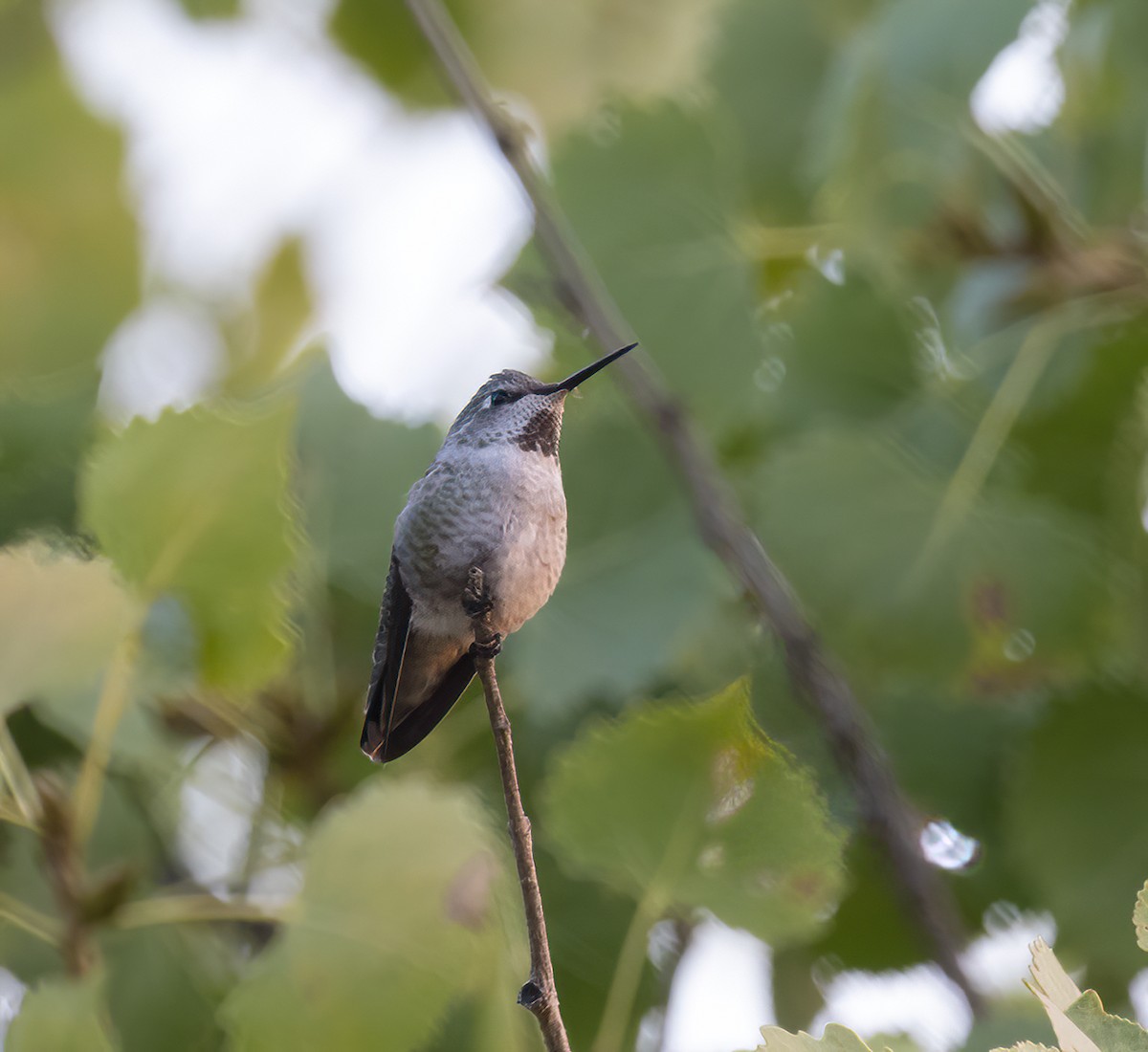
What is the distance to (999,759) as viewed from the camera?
2500 mm

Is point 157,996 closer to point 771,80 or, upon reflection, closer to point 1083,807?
point 1083,807

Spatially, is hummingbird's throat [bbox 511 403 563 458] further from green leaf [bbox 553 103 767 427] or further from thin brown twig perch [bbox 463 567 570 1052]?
green leaf [bbox 553 103 767 427]

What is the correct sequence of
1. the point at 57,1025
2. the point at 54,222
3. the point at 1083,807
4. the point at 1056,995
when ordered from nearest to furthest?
the point at 1056,995 < the point at 57,1025 < the point at 1083,807 < the point at 54,222

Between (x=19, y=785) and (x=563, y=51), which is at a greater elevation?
(x=19, y=785)

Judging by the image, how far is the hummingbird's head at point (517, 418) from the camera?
1.28 meters

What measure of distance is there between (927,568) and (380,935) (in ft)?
3.74

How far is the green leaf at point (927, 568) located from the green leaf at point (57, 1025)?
128 cm

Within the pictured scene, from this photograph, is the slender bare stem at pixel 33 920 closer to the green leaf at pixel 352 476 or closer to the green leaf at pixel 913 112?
the green leaf at pixel 352 476

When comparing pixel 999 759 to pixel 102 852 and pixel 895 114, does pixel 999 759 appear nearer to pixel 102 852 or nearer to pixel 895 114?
pixel 895 114

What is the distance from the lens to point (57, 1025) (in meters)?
1.49

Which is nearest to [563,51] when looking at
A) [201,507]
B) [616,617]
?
[616,617]

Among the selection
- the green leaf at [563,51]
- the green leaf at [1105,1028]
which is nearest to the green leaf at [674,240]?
the green leaf at [563,51]

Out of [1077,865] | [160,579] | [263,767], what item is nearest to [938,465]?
[1077,865]

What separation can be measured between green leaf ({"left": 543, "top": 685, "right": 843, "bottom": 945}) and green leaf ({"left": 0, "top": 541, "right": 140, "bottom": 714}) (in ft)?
1.85
